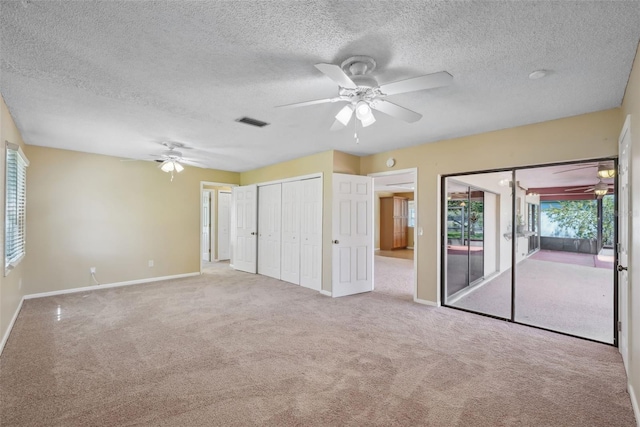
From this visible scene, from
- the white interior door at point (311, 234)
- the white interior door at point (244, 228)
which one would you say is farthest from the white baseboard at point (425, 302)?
the white interior door at point (244, 228)

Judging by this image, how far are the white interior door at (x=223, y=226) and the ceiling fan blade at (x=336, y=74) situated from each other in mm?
7539

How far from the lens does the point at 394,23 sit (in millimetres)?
1738

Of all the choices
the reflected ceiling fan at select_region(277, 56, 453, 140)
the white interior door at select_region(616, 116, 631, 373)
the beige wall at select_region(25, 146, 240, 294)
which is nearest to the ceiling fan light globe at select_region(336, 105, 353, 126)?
the reflected ceiling fan at select_region(277, 56, 453, 140)

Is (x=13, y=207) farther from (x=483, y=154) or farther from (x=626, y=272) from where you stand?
(x=626, y=272)

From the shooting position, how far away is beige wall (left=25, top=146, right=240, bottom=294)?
15.5 feet

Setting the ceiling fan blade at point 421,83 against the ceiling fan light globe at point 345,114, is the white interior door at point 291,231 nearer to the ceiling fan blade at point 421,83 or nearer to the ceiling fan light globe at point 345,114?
the ceiling fan light globe at point 345,114

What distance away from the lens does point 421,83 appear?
1.95 meters

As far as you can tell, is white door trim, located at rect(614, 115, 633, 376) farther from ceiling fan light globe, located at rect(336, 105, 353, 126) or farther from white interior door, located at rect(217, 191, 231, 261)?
white interior door, located at rect(217, 191, 231, 261)

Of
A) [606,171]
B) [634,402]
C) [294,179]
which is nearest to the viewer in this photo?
[634,402]

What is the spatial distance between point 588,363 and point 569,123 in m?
2.44

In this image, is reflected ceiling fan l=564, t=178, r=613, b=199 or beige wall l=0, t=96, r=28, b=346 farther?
reflected ceiling fan l=564, t=178, r=613, b=199

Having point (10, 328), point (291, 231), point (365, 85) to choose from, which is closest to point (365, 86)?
A: point (365, 85)

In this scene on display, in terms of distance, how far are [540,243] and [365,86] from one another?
3.33 metres

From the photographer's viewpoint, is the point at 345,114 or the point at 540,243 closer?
the point at 345,114
